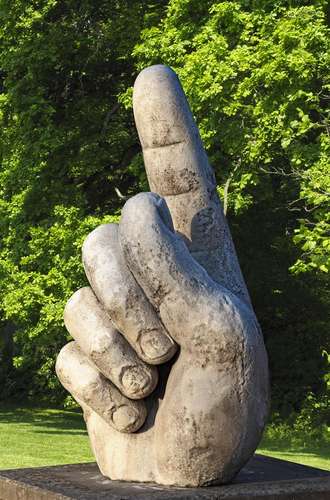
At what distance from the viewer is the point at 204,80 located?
604 inches

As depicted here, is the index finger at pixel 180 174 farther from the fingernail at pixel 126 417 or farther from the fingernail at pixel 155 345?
the fingernail at pixel 126 417

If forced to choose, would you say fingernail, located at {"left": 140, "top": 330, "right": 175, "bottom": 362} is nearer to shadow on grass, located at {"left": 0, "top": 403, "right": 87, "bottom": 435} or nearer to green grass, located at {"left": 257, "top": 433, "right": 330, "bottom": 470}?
green grass, located at {"left": 257, "top": 433, "right": 330, "bottom": 470}

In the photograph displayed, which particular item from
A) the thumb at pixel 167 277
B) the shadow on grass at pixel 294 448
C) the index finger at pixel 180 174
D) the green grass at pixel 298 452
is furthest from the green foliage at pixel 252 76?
the thumb at pixel 167 277

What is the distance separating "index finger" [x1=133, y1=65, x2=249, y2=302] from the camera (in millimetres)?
6621

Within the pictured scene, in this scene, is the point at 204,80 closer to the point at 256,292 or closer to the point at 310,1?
the point at 310,1

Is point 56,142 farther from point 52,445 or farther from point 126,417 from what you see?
point 126,417

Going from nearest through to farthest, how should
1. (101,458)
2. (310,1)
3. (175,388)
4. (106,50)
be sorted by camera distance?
(175,388), (101,458), (310,1), (106,50)

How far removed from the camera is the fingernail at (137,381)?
6098 mm

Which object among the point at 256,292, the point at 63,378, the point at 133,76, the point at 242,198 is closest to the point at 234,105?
the point at 242,198

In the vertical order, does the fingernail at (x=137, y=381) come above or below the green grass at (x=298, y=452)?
above

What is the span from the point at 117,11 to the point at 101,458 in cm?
1458

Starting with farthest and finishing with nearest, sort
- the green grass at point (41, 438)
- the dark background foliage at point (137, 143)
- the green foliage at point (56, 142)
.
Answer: the green foliage at point (56, 142) < the green grass at point (41, 438) < the dark background foliage at point (137, 143)

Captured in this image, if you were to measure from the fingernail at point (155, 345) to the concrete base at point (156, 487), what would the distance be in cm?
73

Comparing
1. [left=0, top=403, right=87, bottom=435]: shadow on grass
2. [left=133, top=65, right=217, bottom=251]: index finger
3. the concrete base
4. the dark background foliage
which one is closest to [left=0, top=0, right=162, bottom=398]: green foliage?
the dark background foliage
